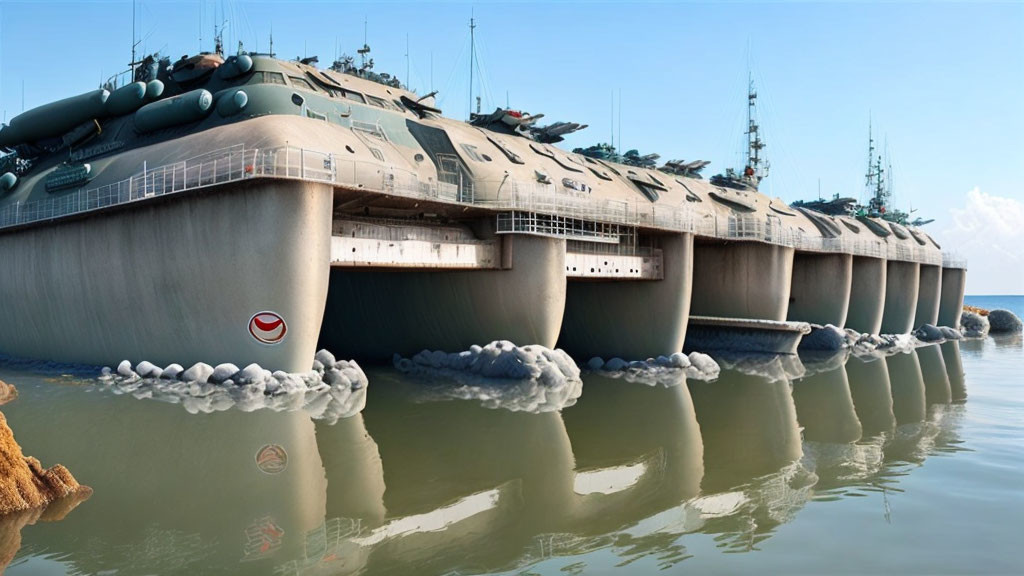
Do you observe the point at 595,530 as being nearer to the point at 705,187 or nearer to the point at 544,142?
the point at 544,142

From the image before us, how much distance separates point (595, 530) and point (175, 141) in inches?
1119

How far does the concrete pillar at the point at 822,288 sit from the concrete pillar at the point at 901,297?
1104 cm

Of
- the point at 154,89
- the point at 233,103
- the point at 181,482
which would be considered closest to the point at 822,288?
the point at 233,103

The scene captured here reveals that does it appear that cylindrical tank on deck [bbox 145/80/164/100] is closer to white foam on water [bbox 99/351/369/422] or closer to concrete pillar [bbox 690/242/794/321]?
white foam on water [bbox 99/351/369/422]

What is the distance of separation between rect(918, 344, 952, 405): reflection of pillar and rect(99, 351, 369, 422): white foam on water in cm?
2529

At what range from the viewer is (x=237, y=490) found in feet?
51.9

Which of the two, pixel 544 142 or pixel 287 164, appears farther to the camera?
pixel 544 142

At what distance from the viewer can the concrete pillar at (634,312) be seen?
4084 cm

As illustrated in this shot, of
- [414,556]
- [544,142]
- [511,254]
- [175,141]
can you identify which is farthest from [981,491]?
[544,142]

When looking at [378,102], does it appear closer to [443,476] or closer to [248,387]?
[248,387]

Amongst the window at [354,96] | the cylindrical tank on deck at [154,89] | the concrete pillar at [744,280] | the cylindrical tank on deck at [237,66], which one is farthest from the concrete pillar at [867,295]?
the cylindrical tank on deck at [154,89]

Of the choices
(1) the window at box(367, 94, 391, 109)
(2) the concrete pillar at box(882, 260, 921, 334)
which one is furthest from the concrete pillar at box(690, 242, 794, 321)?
(1) the window at box(367, 94, 391, 109)

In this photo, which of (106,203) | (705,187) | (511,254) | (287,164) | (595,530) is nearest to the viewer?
(595,530)

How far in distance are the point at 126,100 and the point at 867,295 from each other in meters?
57.0
